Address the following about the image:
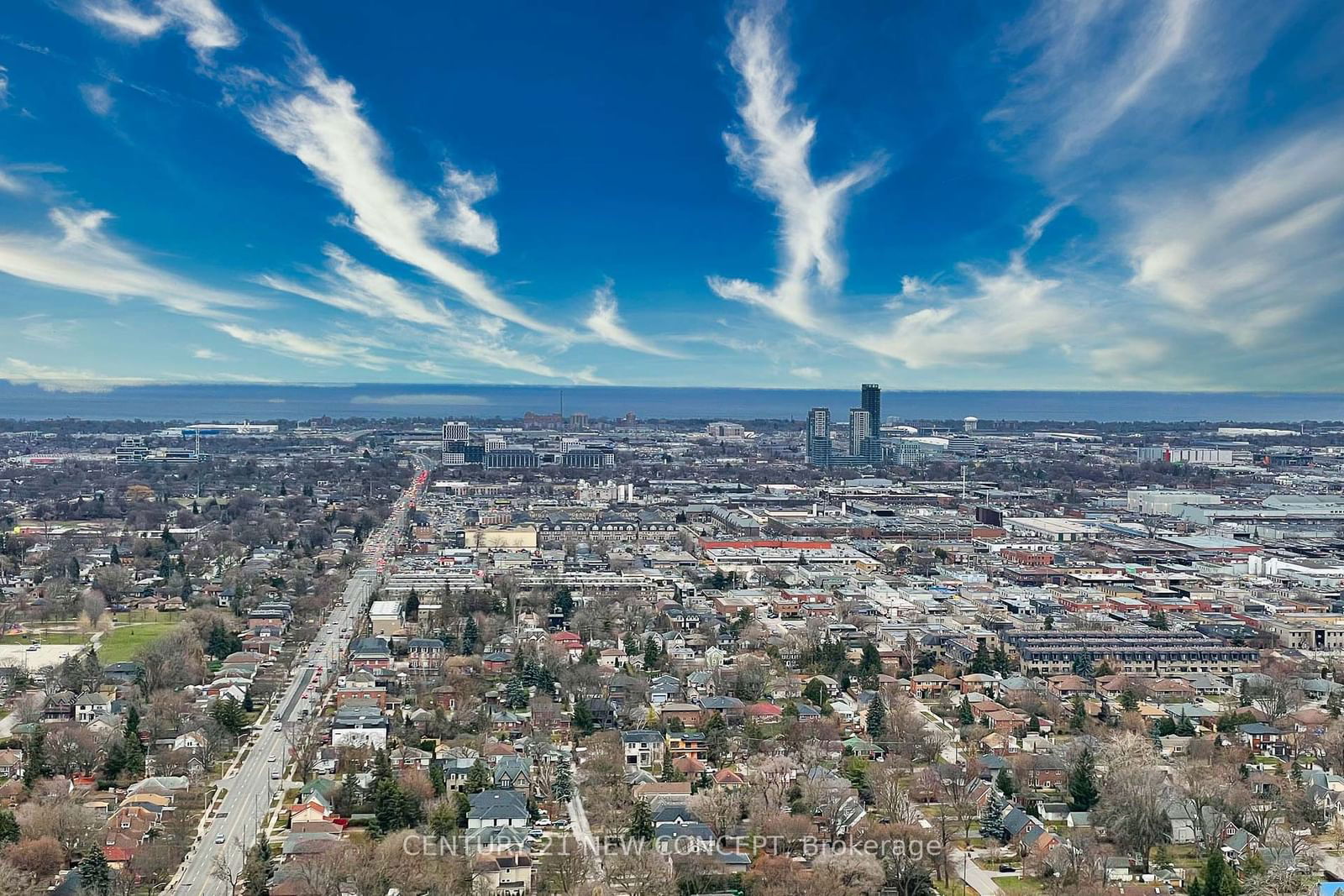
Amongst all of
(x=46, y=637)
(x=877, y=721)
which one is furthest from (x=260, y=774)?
(x=46, y=637)

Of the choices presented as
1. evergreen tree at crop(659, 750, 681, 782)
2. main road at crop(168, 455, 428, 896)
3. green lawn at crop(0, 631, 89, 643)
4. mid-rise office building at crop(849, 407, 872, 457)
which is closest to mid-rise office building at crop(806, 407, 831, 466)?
mid-rise office building at crop(849, 407, 872, 457)

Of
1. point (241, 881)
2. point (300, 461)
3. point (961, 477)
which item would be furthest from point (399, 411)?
point (241, 881)

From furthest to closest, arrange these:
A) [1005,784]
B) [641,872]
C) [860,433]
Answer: [860,433]
[1005,784]
[641,872]

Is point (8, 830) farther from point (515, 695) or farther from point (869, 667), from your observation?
point (869, 667)

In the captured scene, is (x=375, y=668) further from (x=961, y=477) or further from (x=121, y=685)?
(x=961, y=477)

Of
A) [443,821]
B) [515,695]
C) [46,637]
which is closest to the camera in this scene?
[443,821]

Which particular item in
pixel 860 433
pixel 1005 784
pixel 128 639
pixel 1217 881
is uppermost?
pixel 860 433
